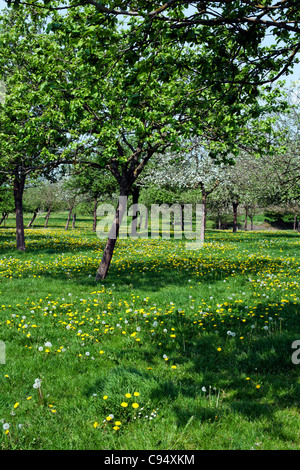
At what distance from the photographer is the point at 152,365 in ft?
16.8

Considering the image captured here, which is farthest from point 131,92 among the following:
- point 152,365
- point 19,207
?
point 19,207

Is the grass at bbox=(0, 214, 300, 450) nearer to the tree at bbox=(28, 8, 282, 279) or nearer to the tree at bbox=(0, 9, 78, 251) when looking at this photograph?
the tree at bbox=(28, 8, 282, 279)

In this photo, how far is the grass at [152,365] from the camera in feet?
11.6

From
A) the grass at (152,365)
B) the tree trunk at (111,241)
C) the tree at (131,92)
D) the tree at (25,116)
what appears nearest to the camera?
the grass at (152,365)

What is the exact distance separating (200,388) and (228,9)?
541 cm

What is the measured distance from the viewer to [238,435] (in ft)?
11.3

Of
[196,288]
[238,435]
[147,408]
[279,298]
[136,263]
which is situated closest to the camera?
[238,435]

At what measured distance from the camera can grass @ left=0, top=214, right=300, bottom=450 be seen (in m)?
3.54

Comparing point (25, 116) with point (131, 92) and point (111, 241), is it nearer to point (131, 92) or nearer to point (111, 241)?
point (111, 241)

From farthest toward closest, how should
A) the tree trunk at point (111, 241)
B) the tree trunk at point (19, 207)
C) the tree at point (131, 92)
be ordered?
the tree trunk at point (19, 207) → the tree trunk at point (111, 241) → the tree at point (131, 92)

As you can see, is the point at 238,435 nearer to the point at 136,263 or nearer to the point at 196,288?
the point at 196,288

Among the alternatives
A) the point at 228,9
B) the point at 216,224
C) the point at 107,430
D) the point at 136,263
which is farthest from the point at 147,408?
the point at 216,224

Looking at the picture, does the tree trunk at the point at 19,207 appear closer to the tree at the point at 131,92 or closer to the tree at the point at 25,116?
the tree at the point at 25,116

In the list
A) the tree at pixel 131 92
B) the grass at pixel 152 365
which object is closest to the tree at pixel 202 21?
the tree at pixel 131 92
